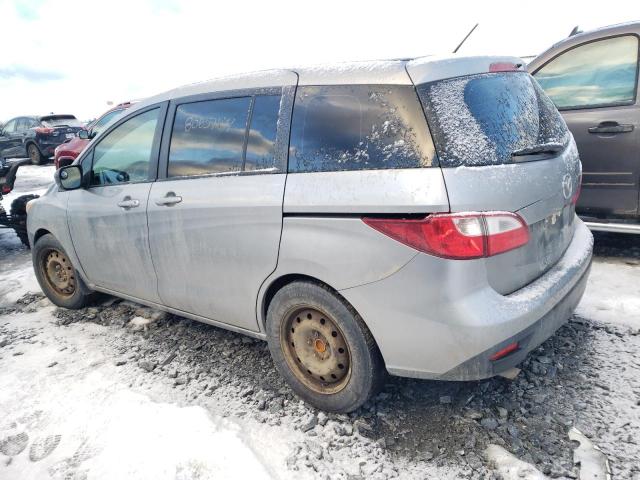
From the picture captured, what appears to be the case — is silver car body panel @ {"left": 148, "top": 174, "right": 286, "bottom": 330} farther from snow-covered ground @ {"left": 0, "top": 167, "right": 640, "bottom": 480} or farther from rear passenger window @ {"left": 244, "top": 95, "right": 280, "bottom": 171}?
snow-covered ground @ {"left": 0, "top": 167, "right": 640, "bottom": 480}

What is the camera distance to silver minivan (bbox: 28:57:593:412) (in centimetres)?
183

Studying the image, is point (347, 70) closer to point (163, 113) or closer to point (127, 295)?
point (163, 113)

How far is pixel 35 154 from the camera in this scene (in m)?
15.0

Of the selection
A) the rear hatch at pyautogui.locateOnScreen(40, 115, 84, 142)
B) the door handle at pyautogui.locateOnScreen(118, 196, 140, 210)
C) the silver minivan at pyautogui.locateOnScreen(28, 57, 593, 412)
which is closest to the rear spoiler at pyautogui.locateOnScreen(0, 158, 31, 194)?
the door handle at pyautogui.locateOnScreen(118, 196, 140, 210)

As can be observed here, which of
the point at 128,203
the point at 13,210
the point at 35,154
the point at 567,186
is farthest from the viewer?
the point at 35,154

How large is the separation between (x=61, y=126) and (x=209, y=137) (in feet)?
48.9

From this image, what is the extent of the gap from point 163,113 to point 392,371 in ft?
7.17

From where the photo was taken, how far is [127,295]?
11.0 feet

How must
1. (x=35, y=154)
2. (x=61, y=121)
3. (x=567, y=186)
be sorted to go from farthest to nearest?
(x=61, y=121), (x=35, y=154), (x=567, y=186)

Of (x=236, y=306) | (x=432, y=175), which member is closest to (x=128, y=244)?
(x=236, y=306)

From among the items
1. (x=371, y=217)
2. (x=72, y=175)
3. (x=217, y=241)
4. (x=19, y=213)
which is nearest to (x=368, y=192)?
(x=371, y=217)

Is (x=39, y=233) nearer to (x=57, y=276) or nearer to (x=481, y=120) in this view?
(x=57, y=276)

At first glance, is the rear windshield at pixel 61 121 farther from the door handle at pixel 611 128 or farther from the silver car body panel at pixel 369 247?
the door handle at pixel 611 128

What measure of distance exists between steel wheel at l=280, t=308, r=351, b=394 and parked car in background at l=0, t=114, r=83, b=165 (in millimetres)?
15287
